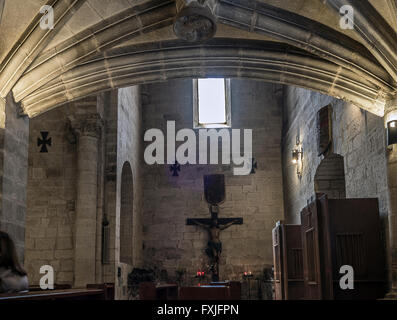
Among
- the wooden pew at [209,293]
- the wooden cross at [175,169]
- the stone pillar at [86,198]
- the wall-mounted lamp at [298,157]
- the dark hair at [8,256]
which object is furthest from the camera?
the wooden cross at [175,169]

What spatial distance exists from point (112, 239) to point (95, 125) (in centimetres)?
214

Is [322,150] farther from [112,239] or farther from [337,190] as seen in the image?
[112,239]

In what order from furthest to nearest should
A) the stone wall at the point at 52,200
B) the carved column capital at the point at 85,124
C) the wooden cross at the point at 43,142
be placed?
the wooden cross at the point at 43,142
the carved column capital at the point at 85,124
the stone wall at the point at 52,200

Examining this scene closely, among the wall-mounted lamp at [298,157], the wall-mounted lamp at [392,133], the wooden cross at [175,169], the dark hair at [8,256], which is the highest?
the wooden cross at [175,169]

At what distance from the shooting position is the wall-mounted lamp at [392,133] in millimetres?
6086

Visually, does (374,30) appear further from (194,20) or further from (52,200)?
(52,200)

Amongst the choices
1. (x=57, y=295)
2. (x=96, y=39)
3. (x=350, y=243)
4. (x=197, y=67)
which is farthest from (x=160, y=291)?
(x=57, y=295)

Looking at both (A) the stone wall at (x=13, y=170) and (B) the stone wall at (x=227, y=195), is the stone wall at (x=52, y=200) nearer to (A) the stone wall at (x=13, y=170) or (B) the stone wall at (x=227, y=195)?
(A) the stone wall at (x=13, y=170)

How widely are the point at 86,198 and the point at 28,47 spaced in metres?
4.65

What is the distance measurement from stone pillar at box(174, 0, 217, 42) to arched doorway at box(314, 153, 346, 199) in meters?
5.31

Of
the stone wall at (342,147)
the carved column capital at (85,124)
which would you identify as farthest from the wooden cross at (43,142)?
the stone wall at (342,147)

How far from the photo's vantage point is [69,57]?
6.85 meters

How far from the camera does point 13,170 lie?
652 centimetres

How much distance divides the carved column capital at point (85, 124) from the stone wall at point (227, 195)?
476cm
